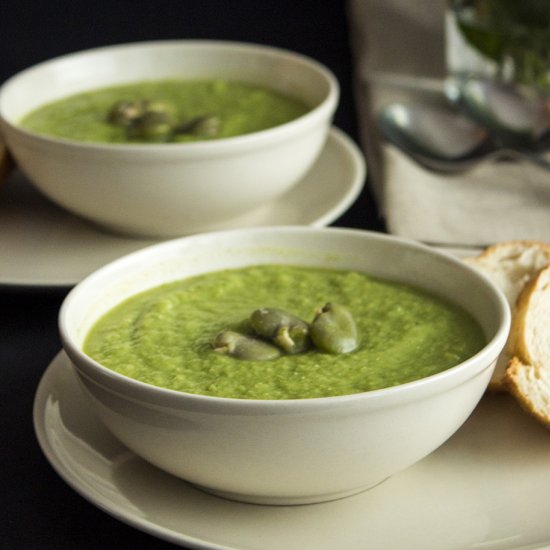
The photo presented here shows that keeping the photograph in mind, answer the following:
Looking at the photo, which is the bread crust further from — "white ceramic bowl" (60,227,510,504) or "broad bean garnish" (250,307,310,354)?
"broad bean garnish" (250,307,310,354)

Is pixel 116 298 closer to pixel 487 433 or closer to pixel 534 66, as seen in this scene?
pixel 487 433

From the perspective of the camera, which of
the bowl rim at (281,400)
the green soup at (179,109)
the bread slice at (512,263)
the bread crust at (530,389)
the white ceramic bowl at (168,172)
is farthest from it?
the green soup at (179,109)

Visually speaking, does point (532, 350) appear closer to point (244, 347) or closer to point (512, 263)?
point (512, 263)

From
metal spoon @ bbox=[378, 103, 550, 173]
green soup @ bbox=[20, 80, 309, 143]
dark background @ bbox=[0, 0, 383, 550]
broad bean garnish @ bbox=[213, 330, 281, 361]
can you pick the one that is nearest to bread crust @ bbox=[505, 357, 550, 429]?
broad bean garnish @ bbox=[213, 330, 281, 361]

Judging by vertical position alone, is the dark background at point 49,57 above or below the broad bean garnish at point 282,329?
below

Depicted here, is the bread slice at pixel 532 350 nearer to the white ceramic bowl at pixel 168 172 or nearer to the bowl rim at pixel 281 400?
the bowl rim at pixel 281 400

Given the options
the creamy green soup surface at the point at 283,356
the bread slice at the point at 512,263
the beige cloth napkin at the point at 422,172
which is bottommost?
the beige cloth napkin at the point at 422,172

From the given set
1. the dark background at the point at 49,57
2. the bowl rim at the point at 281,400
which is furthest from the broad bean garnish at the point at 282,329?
the dark background at the point at 49,57

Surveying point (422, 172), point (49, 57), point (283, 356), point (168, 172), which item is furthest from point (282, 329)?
point (49, 57)
